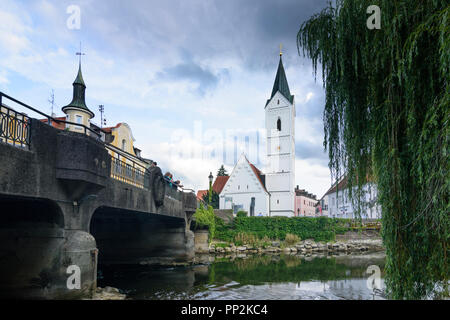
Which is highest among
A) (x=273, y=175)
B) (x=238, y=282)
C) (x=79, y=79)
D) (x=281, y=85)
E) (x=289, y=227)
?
(x=281, y=85)

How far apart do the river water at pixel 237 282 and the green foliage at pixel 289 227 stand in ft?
66.3

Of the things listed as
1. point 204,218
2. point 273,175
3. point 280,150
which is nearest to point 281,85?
point 280,150

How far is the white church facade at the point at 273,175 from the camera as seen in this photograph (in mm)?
62594

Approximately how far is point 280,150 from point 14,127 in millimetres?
58241

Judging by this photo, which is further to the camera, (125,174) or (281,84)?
(281,84)

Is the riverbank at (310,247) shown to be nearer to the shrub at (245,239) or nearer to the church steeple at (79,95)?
the shrub at (245,239)

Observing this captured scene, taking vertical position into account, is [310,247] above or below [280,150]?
below

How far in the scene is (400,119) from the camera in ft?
22.7

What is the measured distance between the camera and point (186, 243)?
27.0m

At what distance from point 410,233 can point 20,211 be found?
32.8 feet

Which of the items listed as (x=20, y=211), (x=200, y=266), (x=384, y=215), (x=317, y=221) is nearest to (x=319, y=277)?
(x=200, y=266)

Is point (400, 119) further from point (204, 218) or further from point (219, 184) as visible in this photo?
point (219, 184)

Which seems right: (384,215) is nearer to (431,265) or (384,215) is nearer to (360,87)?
(431,265)

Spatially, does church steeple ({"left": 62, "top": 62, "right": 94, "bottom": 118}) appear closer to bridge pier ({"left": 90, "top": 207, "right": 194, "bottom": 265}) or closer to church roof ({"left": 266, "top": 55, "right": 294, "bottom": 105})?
bridge pier ({"left": 90, "top": 207, "right": 194, "bottom": 265})
